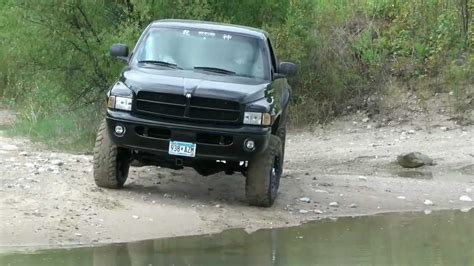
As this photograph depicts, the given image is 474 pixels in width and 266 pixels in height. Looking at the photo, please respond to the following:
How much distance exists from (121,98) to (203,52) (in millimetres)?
1457

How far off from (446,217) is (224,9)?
22.1 ft

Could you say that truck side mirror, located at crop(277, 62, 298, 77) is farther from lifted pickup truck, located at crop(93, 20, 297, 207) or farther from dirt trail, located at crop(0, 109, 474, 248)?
dirt trail, located at crop(0, 109, 474, 248)

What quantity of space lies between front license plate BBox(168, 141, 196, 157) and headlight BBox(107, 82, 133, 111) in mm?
665

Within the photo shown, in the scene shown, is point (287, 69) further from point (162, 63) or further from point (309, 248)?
point (309, 248)

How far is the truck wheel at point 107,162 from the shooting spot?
10664 millimetres

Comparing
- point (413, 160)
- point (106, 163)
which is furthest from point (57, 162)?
point (413, 160)

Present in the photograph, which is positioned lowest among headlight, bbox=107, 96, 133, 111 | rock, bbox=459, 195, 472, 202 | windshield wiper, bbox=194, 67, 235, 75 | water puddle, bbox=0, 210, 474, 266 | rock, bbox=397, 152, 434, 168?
rock, bbox=397, 152, 434, 168

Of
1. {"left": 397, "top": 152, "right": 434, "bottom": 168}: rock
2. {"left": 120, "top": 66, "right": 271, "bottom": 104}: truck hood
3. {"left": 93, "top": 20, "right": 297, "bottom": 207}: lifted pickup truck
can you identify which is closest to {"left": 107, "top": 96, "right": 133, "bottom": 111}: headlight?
{"left": 93, "top": 20, "right": 297, "bottom": 207}: lifted pickup truck

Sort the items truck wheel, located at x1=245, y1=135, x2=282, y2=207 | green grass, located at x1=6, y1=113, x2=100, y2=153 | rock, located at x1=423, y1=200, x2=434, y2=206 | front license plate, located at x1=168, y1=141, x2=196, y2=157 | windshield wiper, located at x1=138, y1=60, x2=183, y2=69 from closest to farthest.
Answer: front license plate, located at x1=168, y1=141, x2=196, y2=157 < truck wheel, located at x1=245, y1=135, x2=282, y2=207 < windshield wiper, located at x1=138, y1=60, x2=183, y2=69 < rock, located at x1=423, y1=200, x2=434, y2=206 < green grass, located at x1=6, y1=113, x2=100, y2=153

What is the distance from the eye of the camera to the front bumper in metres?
10.2

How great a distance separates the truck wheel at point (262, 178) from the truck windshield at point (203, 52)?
3.90ft

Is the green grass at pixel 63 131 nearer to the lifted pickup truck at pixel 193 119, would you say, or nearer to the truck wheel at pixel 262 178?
the lifted pickup truck at pixel 193 119

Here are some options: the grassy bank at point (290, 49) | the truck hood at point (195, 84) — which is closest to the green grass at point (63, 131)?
the grassy bank at point (290, 49)

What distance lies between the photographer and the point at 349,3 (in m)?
22.5
